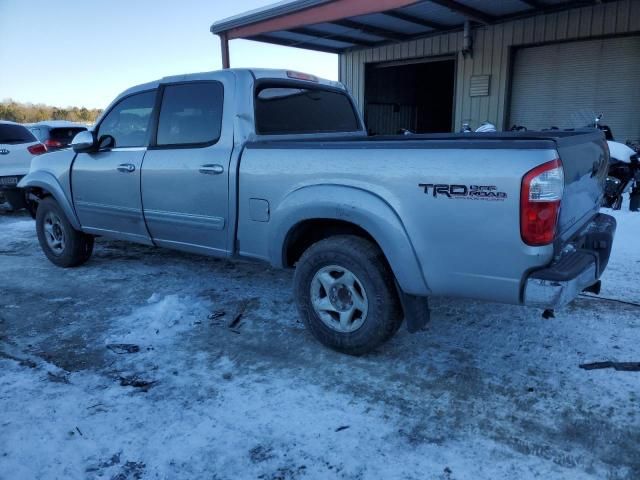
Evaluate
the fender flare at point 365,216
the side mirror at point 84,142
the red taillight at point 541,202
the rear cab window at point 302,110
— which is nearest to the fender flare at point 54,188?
the side mirror at point 84,142

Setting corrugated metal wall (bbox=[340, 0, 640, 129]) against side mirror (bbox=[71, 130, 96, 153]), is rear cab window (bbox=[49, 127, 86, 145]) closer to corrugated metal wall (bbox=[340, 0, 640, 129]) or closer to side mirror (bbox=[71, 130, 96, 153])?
side mirror (bbox=[71, 130, 96, 153])

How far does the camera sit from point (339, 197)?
115 inches

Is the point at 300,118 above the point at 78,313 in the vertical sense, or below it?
above

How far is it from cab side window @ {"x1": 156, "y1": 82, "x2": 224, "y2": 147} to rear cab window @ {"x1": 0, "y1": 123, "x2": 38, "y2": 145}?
5842mm

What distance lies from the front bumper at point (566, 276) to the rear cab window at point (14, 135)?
893 centimetres

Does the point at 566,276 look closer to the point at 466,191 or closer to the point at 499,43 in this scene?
the point at 466,191

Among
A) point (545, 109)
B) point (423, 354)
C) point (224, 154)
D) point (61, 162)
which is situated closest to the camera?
point (423, 354)

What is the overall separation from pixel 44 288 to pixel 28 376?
1905 millimetres

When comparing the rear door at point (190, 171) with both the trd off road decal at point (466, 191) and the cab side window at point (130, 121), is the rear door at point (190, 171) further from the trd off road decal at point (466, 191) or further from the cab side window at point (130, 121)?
the trd off road decal at point (466, 191)

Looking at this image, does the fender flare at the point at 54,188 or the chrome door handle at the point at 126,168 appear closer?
the chrome door handle at the point at 126,168

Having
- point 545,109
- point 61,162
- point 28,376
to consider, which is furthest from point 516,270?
point 545,109

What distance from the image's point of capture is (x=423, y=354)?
10.6 feet

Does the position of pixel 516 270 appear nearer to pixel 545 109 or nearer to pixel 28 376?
pixel 28 376

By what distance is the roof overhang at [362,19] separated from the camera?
33.6ft
